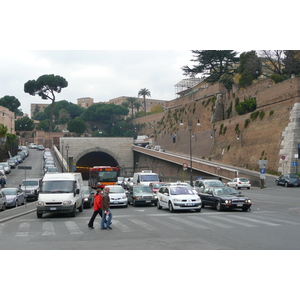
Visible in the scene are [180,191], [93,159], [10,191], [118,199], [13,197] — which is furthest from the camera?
[93,159]

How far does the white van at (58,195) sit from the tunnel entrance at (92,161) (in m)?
77.2

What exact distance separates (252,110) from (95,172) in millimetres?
28527

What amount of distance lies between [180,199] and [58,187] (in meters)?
6.63

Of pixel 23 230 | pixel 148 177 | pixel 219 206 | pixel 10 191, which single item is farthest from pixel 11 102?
pixel 23 230

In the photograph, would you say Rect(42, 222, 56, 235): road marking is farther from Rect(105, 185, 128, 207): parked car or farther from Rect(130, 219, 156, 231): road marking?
Rect(105, 185, 128, 207): parked car

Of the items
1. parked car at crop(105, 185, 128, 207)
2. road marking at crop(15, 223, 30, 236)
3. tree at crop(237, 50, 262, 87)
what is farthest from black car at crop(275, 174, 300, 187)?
road marking at crop(15, 223, 30, 236)

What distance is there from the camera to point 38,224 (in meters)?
18.4

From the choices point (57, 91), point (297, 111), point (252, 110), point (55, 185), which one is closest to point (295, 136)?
point (297, 111)

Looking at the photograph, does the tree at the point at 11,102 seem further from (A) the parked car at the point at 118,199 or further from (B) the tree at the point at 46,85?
(A) the parked car at the point at 118,199

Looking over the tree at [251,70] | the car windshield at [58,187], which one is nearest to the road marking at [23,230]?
the car windshield at [58,187]

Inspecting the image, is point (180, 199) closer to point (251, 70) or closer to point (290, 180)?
point (290, 180)

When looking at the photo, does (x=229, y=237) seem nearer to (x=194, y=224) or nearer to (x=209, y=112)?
(x=194, y=224)

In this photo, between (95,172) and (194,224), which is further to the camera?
(95,172)

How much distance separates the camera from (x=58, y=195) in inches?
837
